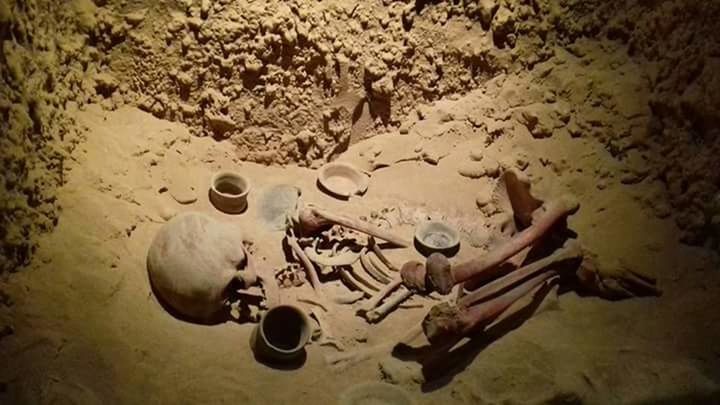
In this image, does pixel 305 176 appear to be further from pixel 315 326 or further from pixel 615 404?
pixel 615 404

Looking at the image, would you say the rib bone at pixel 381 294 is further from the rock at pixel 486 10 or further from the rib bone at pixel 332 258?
the rock at pixel 486 10

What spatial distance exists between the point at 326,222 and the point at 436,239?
0.73m

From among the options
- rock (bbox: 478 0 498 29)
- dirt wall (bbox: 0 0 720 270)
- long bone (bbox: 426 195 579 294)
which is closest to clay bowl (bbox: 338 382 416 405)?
long bone (bbox: 426 195 579 294)

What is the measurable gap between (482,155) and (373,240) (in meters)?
1.13

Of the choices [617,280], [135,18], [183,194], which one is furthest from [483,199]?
[135,18]

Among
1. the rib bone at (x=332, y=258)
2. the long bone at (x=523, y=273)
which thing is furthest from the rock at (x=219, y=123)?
the long bone at (x=523, y=273)

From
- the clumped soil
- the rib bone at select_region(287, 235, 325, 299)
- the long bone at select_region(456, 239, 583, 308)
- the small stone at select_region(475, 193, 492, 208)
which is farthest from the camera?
the small stone at select_region(475, 193, 492, 208)

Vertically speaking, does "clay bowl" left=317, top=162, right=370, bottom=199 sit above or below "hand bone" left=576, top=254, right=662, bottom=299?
below

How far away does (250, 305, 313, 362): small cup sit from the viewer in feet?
9.78

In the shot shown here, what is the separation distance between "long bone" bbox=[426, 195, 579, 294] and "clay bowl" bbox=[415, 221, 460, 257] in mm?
479

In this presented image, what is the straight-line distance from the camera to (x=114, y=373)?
8.79 ft

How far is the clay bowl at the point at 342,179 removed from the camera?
4184 millimetres

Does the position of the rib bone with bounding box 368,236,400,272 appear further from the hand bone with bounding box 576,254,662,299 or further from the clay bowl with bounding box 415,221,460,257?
the hand bone with bounding box 576,254,662,299

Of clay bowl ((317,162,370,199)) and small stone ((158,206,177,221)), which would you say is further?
clay bowl ((317,162,370,199))
